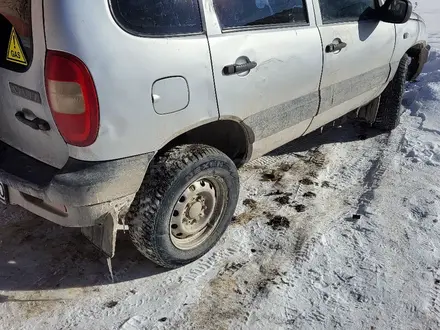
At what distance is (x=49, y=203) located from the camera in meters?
2.66

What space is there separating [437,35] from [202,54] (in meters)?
6.72

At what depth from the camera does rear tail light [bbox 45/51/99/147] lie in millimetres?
2299

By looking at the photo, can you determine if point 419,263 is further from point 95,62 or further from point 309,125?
point 95,62

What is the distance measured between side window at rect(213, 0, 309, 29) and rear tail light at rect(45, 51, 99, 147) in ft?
2.95

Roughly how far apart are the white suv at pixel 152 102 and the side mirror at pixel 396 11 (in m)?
0.51

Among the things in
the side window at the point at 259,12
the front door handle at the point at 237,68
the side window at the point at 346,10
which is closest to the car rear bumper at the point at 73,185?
the front door handle at the point at 237,68

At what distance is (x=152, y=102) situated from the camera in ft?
8.25

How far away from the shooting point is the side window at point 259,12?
111 inches

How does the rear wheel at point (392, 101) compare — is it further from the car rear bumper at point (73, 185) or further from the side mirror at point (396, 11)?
the car rear bumper at point (73, 185)

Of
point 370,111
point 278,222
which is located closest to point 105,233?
point 278,222

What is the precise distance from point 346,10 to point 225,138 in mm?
1370

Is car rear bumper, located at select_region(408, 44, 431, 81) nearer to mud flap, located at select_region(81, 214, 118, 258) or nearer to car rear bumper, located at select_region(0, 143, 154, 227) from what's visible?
car rear bumper, located at select_region(0, 143, 154, 227)

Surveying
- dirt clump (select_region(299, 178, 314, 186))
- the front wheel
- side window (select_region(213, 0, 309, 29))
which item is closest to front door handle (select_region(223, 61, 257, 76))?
side window (select_region(213, 0, 309, 29))

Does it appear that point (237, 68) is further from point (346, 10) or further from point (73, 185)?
point (346, 10)
